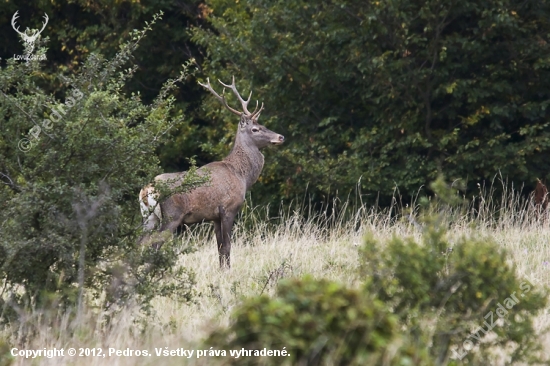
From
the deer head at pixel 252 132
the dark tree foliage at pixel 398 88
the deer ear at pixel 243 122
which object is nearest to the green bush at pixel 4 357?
the deer head at pixel 252 132

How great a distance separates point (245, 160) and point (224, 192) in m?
1.00

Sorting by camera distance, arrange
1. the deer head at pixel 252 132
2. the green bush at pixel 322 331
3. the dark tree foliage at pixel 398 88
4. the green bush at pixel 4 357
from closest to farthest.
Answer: the green bush at pixel 322 331
the green bush at pixel 4 357
the deer head at pixel 252 132
the dark tree foliage at pixel 398 88

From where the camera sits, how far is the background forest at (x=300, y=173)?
5.16m

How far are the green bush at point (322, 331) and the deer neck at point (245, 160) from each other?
716cm

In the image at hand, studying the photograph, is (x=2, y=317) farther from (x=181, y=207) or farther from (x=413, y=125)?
(x=413, y=125)

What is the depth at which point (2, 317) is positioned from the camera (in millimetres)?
5969

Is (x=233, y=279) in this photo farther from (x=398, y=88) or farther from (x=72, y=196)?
(x=398, y=88)

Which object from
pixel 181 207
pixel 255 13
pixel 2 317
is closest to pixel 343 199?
pixel 255 13

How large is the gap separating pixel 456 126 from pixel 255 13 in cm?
370

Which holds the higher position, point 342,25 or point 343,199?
point 342,25

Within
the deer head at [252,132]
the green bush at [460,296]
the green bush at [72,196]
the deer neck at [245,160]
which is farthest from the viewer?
the deer head at [252,132]

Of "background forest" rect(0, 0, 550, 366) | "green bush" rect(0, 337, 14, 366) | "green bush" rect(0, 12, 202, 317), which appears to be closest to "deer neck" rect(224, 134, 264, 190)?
"background forest" rect(0, 0, 550, 366)

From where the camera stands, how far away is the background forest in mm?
5164

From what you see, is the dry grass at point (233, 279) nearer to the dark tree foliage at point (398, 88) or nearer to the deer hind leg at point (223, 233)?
the deer hind leg at point (223, 233)
